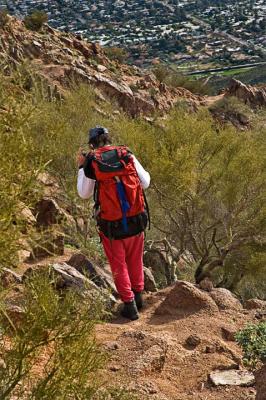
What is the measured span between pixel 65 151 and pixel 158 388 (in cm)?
756

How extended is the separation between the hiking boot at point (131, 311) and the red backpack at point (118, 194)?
2.51 feet

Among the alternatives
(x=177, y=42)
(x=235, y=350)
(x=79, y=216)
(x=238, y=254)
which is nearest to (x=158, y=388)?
(x=235, y=350)

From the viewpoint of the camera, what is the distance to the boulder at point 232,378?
4.45 meters

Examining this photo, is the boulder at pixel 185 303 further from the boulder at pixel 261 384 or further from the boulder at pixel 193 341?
the boulder at pixel 261 384

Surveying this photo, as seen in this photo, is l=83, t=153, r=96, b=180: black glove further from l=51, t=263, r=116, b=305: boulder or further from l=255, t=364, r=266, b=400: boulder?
l=255, t=364, r=266, b=400: boulder

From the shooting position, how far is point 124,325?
5.79 m

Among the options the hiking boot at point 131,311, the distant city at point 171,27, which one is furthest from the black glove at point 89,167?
the distant city at point 171,27

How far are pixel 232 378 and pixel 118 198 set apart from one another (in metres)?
1.75

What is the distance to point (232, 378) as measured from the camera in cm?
454

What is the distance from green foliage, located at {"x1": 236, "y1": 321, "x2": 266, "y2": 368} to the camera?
184 inches

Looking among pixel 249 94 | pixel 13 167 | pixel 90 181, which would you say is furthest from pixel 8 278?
pixel 249 94

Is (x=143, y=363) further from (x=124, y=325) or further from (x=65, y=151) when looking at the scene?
(x=65, y=151)

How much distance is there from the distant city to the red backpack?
230ft

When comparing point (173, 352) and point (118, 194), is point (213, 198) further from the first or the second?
point (173, 352)
